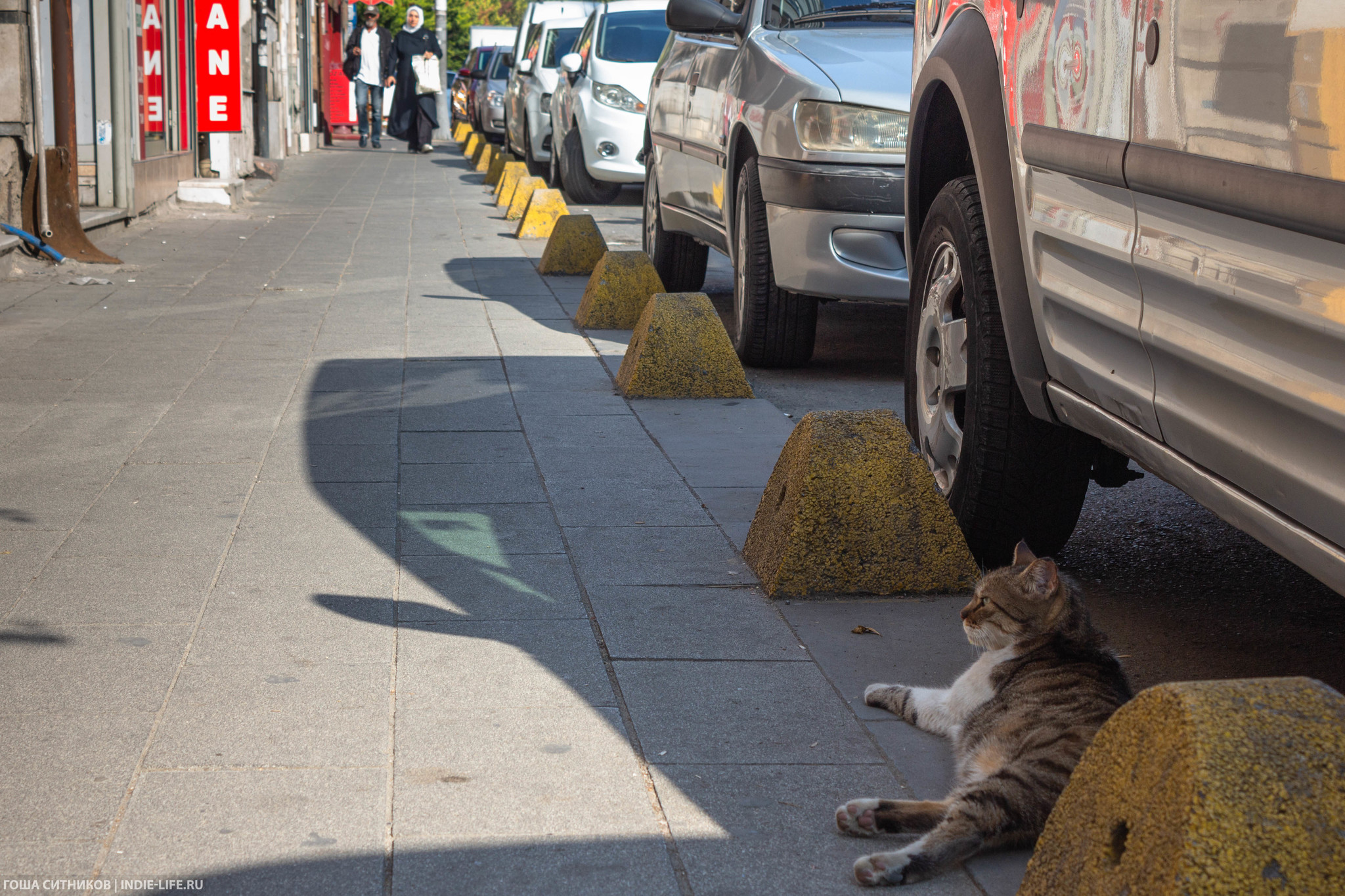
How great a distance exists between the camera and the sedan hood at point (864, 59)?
19.9 ft

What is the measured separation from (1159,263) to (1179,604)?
1.60m

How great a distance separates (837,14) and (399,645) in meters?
4.73

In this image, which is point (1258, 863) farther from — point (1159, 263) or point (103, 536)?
point (103, 536)

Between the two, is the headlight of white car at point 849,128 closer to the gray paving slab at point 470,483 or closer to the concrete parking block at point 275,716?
the gray paving slab at point 470,483

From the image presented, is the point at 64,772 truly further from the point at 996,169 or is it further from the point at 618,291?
the point at 618,291

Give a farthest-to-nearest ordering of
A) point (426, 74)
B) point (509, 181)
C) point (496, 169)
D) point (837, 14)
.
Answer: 1. point (426, 74)
2. point (496, 169)
3. point (509, 181)
4. point (837, 14)

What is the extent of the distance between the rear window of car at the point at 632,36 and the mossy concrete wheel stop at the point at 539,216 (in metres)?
2.50

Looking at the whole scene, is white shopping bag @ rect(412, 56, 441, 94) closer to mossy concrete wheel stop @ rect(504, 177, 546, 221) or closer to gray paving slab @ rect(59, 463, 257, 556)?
mossy concrete wheel stop @ rect(504, 177, 546, 221)

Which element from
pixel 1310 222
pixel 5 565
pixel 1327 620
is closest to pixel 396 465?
pixel 5 565

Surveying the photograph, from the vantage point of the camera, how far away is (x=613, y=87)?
15.1 metres

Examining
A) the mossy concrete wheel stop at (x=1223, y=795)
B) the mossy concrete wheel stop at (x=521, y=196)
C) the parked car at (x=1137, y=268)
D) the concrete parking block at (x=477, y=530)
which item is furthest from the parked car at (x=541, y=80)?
the mossy concrete wheel stop at (x=1223, y=795)

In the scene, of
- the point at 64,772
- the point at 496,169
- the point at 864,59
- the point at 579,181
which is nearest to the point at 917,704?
the point at 64,772

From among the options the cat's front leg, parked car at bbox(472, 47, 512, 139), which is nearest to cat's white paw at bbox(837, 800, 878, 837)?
the cat's front leg

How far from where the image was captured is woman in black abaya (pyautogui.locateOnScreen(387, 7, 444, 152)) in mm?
26906
